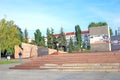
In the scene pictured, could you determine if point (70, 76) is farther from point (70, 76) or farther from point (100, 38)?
point (100, 38)

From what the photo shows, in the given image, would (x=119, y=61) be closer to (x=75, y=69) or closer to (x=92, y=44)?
(x=75, y=69)

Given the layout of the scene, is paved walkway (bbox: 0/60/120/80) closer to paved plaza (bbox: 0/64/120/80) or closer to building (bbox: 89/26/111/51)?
paved plaza (bbox: 0/64/120/80)

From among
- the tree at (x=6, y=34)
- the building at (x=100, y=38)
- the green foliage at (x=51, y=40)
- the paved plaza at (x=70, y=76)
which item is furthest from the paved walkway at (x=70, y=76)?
the green foliage at (x=51, y=40)

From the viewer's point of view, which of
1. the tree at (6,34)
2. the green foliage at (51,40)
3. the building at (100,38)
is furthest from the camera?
the green foliage at (51,40)

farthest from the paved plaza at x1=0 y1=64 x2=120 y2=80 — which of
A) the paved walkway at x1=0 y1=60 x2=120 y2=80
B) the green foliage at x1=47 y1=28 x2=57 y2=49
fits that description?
the green foliage at x1=47 y1=28 x2=57 y2=49

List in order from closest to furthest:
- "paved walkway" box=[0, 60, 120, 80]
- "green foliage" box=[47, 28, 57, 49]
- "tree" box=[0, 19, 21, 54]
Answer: "paved walkway" box=[0, 60, 120, 80] → "tree" box=[0, 19, 21, 54] → "green foliage" box=[47, 28, 57, 49]

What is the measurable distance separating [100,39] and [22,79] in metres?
20.8

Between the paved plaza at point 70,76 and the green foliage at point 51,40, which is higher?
the green foliage at point 51,40

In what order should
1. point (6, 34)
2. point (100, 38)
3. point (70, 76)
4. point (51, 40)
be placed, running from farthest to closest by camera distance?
point (51, 40) < point (6, 34) < point (100, 38) < point (70, 76)

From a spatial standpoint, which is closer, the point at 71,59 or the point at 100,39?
the point at 71,59

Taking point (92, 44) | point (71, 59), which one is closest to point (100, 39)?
point (92, 44)

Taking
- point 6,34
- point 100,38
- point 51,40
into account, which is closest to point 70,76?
point 100,38

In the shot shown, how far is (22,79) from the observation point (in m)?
15.0

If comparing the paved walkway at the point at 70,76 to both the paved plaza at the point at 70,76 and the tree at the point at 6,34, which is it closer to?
the paved plaza at the point at 70,76
